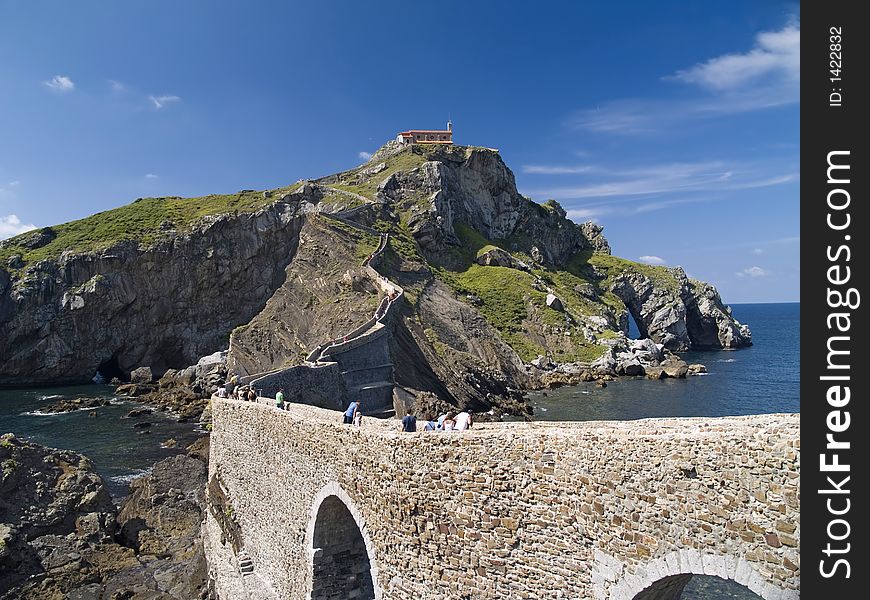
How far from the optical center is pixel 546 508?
866 cm

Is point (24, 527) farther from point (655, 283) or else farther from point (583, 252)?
point (583, 252)

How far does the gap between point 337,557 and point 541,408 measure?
3997 centimetres

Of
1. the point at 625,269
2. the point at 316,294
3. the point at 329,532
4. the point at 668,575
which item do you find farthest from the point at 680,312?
the point at 668,575

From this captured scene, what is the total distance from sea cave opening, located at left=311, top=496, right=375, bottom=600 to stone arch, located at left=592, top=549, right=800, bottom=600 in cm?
766

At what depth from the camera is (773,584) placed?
20.9 feet

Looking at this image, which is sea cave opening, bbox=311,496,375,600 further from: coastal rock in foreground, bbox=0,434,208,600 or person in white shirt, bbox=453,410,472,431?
coastal rock in foreground, bbox=0,434,208,600

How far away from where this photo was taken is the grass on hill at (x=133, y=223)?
84062 mm

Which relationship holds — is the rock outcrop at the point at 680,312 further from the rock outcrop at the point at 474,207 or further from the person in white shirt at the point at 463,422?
the person in white shirt at the point at 463,422

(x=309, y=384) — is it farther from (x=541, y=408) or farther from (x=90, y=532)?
(x=541, y=408)

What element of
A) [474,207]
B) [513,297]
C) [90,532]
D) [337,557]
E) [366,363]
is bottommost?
[90,532]

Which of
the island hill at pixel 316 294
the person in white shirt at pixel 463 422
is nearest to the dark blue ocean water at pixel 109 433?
the island hill at pixel 316 294
